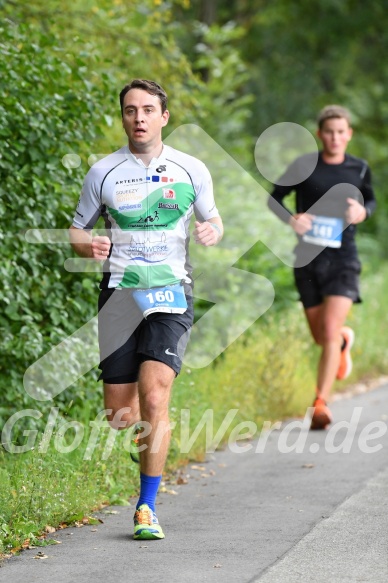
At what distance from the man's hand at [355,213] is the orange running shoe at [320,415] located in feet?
4.58

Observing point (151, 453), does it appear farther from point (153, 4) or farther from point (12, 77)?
point (153, 4)

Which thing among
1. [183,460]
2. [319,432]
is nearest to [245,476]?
[183,460]

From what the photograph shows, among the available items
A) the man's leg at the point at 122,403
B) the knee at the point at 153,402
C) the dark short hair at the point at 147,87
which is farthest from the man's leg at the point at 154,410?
the dark short hair at the point at 147,87

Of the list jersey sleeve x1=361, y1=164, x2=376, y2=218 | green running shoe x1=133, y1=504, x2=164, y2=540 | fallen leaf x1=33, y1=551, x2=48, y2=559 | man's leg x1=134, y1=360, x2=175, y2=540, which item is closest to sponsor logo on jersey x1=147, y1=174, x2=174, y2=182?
man's leg x1=134, y1=360, x2=175, y2=540

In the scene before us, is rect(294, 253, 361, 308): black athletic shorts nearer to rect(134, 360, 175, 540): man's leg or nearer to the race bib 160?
the race bib 160

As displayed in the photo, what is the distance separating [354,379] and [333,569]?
7676 millimetres

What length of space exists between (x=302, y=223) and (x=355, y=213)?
0.41 m

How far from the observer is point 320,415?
8.83 meters

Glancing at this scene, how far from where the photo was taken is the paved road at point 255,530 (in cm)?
486

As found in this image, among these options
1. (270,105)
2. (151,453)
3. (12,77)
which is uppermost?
(270,105)

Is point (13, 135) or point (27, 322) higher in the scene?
point (13, 135)

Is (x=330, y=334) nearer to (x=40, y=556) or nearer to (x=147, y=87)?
(x=147, y=87)

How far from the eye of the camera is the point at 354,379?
12406 millimetres

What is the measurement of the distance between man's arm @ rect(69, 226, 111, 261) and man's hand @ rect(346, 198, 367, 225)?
3545mm
